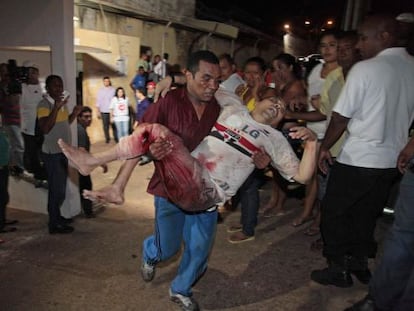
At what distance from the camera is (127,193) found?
19.3 feet

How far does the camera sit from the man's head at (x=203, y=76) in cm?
262

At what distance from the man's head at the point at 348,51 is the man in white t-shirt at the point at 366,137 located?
59 cm

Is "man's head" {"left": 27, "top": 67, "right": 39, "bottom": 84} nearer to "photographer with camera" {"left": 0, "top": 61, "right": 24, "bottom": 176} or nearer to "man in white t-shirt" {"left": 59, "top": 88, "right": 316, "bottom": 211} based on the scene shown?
"photographer with camera" {"left": 0, "top": 61, "right": 24, "bottom": 176}

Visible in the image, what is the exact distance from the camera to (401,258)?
2598 mm

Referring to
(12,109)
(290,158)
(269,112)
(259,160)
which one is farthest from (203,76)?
(12,109)

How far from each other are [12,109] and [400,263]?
417 cm

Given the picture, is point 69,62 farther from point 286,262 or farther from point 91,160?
point 286,262

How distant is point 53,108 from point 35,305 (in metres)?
1.92

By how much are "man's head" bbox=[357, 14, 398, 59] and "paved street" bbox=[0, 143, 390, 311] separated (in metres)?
1.95

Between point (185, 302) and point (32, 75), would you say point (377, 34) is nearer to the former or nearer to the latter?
point (185, 302)

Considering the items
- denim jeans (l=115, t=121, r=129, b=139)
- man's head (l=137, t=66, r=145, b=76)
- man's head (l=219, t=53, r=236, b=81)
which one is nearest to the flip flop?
man's head (l=219, t=53, r=236, b=81)

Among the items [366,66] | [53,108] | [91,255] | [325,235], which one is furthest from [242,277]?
[53,108]

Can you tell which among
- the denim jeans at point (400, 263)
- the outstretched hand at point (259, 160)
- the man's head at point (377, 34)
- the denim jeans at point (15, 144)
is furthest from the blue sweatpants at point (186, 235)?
the denim jeans at point (15, 144)

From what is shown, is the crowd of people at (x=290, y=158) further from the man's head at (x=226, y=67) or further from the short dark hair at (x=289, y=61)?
the man's head at (x=226, y=67)
